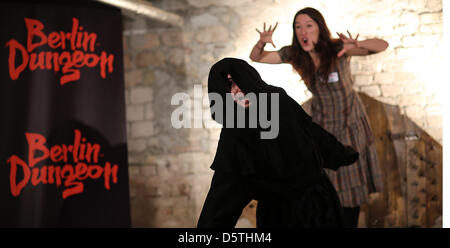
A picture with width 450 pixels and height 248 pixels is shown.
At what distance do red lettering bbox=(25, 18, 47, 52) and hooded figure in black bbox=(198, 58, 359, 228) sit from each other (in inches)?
84.1

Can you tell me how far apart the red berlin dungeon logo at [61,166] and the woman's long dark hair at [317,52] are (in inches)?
73.6

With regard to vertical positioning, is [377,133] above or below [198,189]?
above

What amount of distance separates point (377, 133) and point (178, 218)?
6.51ft

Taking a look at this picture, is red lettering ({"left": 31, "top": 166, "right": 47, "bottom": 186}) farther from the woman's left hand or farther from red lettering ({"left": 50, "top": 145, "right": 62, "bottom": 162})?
the woman's left hand

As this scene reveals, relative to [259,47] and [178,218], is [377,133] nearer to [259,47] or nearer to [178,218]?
[259,47]

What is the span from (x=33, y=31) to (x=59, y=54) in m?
0.27

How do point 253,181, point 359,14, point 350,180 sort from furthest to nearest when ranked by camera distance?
1. point 359,14
2. point 350,180
3. point 253,181

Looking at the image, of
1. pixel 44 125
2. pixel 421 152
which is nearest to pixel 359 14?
pixel 421 152

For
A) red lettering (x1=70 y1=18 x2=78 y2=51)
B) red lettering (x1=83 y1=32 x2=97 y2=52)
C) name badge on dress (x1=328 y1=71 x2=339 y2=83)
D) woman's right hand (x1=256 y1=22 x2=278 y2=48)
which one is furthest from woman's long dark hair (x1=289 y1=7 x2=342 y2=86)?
red lettering (x1=70 y1=18 x2=78 y2=51)

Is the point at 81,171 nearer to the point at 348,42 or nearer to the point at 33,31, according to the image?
the point at 33,31

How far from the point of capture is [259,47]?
3451 millimetres

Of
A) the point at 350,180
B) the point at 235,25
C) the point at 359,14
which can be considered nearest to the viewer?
the point at 350,180

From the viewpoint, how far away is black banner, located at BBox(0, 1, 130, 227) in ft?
10.2

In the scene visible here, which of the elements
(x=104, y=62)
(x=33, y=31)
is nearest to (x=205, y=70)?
(x=104, y=62)
